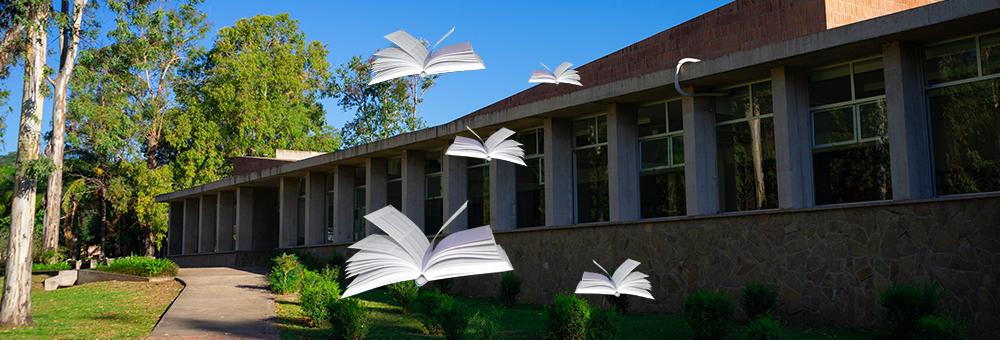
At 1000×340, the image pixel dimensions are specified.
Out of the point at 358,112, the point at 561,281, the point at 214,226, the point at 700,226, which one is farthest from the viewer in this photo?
A: the point at 358,112

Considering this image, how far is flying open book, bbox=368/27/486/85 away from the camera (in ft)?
11.1

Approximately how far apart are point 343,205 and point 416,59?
21.9m

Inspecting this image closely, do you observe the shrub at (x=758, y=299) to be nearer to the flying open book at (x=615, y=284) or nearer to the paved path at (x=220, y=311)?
the paved path at (x=220, y=311)

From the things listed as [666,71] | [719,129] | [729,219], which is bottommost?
[729,219]

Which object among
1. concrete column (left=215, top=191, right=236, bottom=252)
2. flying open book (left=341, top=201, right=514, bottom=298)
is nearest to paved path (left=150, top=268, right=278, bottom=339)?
flying open book (left=341, top=201, right=514, bottom=298)

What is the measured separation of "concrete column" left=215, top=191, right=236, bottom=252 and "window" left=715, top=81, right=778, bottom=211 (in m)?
23.8

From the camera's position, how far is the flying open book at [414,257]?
9.02 feet

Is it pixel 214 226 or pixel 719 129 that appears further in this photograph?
pixel 214 226

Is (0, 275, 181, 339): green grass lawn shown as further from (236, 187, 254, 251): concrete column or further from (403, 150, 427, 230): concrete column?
(236, 187, 254, 251): concrete column

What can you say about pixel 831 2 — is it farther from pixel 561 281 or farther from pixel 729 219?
pixel 561 281

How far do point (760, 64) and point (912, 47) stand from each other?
2188 mm

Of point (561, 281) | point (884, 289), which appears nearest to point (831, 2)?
point (884, 289)

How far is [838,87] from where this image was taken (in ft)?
44.3

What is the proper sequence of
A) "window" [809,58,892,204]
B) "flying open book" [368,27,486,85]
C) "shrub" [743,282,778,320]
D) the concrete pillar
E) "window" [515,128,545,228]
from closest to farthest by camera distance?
1. "flying open book" [368,27,486,85]
2. "shrub" [743,282,778,320]
3. "window" [809,58,892,204]
4. the concrete pillar
5. "window" [515,128,545,228]
